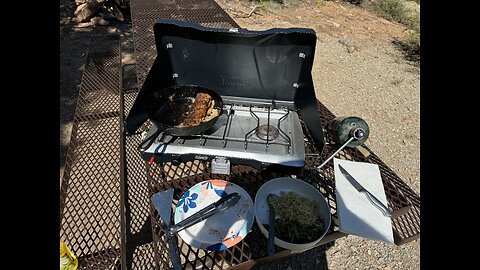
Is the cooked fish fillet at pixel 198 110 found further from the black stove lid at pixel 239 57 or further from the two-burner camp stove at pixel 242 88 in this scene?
the black stove lid at pixel 239 57

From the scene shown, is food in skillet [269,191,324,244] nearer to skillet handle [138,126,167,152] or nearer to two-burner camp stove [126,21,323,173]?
two-burner camp stove [126,21,323,173]

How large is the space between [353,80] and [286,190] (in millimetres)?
4615

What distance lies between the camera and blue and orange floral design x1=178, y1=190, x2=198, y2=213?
165 centimetres

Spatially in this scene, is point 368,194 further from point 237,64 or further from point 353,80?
point 353,80

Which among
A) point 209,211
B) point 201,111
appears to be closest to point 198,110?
point 201,111

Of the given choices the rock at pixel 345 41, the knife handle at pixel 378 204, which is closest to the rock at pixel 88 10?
the rock at pixel 345 41

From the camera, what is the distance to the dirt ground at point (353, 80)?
9.61ft

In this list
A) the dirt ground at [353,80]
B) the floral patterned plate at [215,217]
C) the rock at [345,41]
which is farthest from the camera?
the rock at [345,41]

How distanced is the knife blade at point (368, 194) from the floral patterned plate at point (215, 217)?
2.26ft

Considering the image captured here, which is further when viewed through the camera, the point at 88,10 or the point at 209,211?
the point at 88,10

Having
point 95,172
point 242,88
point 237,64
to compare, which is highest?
point 237,64

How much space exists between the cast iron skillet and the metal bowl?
59 cm

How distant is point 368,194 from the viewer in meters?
1.71

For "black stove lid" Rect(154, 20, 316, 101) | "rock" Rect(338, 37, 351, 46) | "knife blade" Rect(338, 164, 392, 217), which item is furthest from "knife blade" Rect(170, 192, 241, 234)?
"rock" Rect(338, 37, 351, 46)
